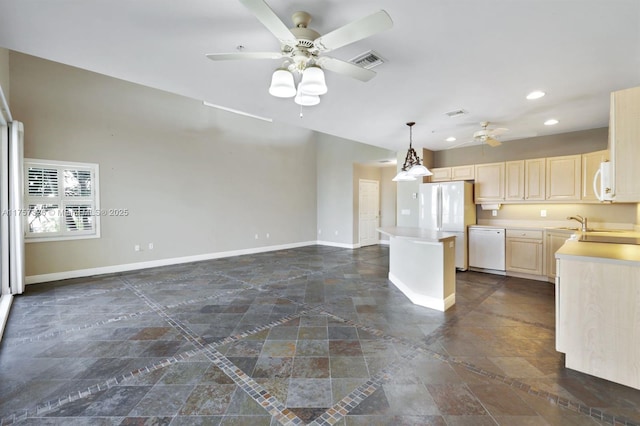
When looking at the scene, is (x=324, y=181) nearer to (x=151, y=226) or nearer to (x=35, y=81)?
(x=151, y=226)

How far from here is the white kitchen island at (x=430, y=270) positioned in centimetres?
345

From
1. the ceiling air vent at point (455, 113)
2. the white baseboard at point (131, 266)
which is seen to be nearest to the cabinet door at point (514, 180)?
the ceiling air vent at point (455, 113)

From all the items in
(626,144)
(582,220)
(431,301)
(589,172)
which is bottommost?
(431,301)

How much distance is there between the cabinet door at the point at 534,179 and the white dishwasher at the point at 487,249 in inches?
30.9

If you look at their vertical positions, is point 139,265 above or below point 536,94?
below

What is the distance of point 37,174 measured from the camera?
455 cm

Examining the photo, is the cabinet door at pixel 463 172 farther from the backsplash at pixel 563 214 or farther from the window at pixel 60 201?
the window at pixel 60 201

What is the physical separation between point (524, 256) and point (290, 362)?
4.66 metres

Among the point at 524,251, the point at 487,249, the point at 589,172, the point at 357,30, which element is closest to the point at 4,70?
the point at 357,30

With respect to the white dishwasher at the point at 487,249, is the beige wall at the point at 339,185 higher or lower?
higher

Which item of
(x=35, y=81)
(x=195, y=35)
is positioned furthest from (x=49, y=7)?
(x=35, y=81)

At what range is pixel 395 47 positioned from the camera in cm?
233

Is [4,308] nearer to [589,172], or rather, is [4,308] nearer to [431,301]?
[431,301]

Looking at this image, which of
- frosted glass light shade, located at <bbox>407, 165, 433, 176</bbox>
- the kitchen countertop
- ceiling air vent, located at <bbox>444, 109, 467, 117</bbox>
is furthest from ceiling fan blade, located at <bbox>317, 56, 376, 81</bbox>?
ceiling air vent, located at <bbox>444, 109, 467, 117</bbox>
